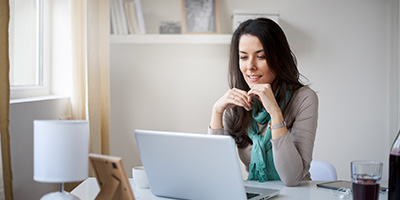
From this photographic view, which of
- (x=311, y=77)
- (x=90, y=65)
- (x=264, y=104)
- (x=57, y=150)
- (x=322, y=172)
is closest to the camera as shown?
(x=57, y=150)

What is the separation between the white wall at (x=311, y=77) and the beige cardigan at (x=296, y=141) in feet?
4.27

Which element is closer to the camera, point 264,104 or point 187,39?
point 264,104

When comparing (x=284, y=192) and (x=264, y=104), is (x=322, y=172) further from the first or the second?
(x=284, y=192)

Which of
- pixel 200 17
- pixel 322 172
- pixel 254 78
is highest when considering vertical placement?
pixel 200 17

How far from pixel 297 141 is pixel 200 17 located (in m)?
1.69

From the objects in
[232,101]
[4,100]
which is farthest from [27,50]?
[232,101]

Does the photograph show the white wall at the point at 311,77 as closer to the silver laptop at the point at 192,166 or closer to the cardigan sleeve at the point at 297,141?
the cardigan sleeve at the point at 297,141

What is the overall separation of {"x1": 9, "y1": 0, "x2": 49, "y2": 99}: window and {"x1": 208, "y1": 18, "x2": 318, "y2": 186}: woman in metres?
0.91

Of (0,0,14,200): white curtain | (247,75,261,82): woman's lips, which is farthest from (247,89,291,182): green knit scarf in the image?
(0,0,14,200): white curtain

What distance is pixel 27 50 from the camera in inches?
87.0

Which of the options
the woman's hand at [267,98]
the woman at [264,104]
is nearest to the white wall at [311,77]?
the woman at [264,104]

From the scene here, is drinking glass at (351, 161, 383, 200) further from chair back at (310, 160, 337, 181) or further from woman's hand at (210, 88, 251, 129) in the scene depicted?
chair back at (310, 160, 337, 181)

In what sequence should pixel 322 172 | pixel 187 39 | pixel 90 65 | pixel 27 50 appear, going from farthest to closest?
pixel 187 39 < pixel 90 65 < pixel 27 50 < pixel 322 172

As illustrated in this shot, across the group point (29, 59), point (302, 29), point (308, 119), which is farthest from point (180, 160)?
point (302, 29)
